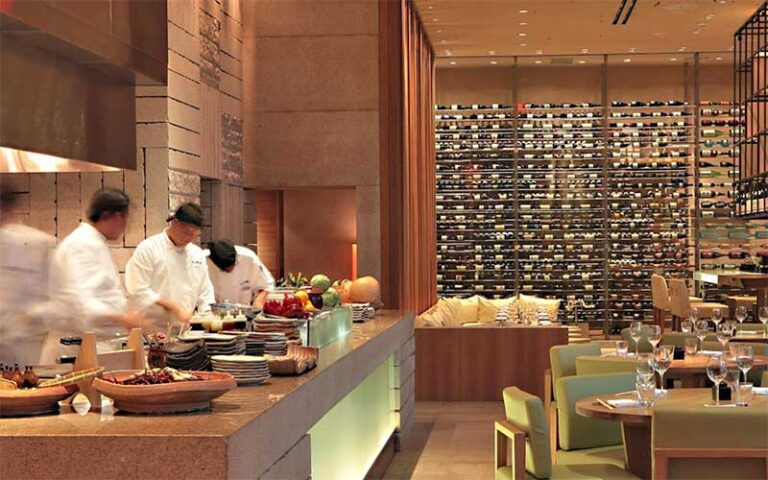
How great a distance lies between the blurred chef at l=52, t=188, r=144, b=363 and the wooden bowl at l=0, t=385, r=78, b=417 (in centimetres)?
192

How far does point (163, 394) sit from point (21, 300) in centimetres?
243

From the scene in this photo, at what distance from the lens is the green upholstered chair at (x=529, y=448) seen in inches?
183

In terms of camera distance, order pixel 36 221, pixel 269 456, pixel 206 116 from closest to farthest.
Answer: pixel 269 456, pixel 36 221, pixel 206 116

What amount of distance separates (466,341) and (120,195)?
17.7 ft

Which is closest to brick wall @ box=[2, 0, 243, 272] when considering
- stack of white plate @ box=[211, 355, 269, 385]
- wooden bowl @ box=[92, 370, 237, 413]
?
stack of white plate @ box=[211, 355, 269, 385]

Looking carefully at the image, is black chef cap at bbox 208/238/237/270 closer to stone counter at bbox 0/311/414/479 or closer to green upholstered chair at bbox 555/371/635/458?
green upholstered chair at bbox 555/371/635/458

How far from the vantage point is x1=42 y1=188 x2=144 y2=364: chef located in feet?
17.4

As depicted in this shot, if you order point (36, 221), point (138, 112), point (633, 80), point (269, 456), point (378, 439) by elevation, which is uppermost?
point (633, 80)

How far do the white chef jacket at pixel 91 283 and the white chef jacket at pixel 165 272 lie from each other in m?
1.10

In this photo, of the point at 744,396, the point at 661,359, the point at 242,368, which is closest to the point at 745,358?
the point at 744,396

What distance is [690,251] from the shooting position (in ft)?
57.9

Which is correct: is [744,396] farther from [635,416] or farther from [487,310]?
[487,310]

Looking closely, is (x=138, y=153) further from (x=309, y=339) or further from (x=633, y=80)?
(x=633, y=80)

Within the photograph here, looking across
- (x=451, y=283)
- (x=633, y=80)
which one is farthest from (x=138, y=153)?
(x=633, y=80)
